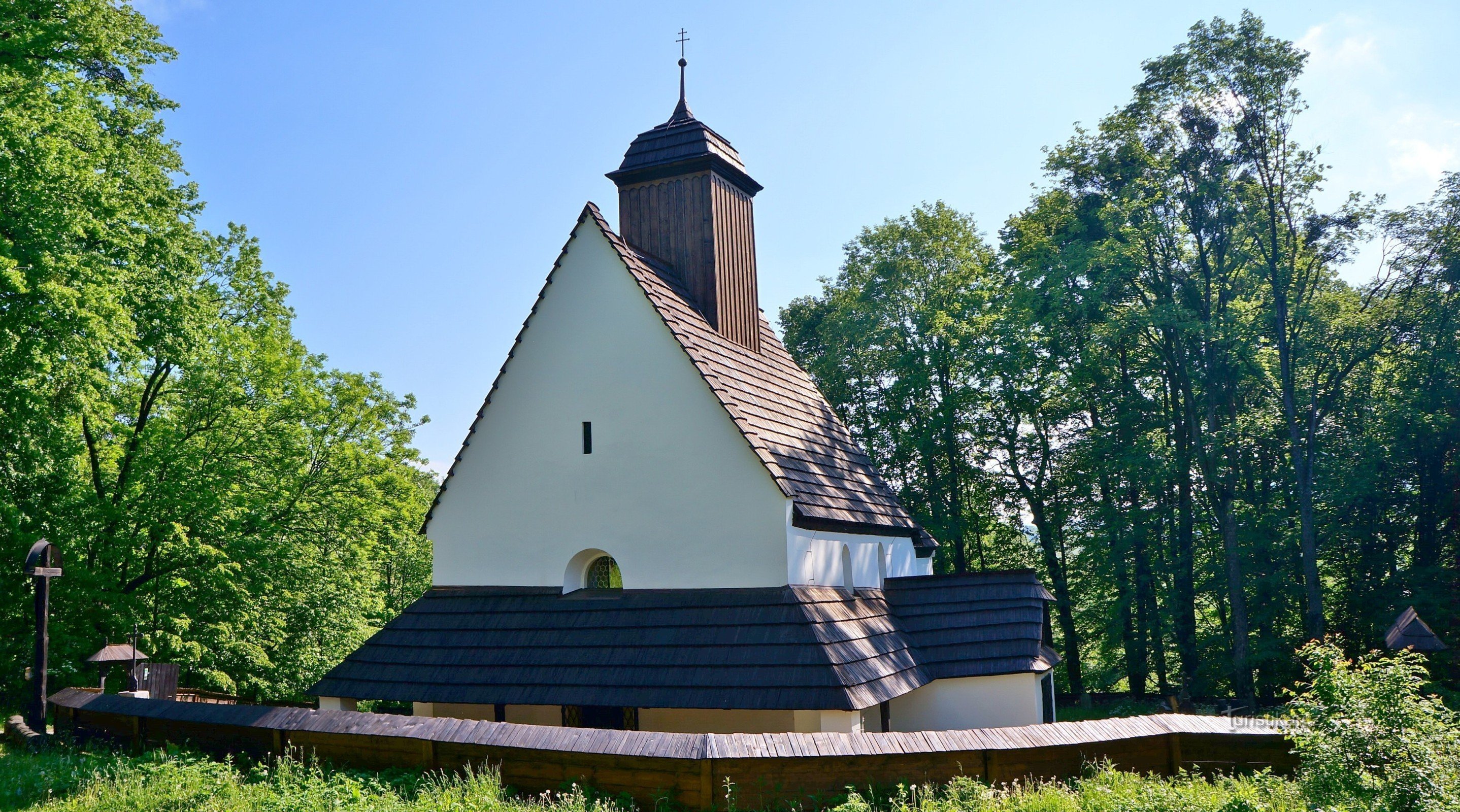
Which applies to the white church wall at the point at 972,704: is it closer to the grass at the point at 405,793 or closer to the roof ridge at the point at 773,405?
the roof ridge at the point at 773,405

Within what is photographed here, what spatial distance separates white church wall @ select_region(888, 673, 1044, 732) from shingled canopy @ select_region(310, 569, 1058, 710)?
9.9 inches

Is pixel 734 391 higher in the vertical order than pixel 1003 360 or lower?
lower

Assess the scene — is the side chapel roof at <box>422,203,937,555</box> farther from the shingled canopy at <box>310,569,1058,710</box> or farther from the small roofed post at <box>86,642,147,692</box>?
the small roofed post at <box>86,642,147,692</box>

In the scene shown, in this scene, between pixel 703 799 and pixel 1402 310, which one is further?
pixel 1402 310

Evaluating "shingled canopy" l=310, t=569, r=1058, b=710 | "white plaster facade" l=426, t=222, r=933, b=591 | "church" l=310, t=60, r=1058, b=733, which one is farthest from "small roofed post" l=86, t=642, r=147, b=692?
"white plaster facade" l=426, t=222, r=933, b=591

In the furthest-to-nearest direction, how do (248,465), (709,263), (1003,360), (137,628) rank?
(1003,360)
(248,465)
(137,628)
(709,263)

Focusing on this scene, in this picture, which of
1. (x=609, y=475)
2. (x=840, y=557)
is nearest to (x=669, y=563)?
(x=609, y=475)

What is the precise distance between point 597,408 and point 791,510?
11.1ft

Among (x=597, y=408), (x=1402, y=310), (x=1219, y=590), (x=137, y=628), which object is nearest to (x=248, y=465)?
(x=137, y=628)

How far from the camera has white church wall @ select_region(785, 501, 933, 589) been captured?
12.5m

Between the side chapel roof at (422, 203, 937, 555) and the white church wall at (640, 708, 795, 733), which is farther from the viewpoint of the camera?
the side chapel roof at (422, 203, 937, 555)

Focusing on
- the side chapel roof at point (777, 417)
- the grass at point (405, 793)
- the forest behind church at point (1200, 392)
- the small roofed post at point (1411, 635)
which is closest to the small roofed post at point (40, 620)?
the grass at point (405, 793)

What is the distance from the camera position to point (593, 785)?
822 centimetres

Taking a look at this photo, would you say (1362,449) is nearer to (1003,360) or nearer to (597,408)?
(1003,360)
